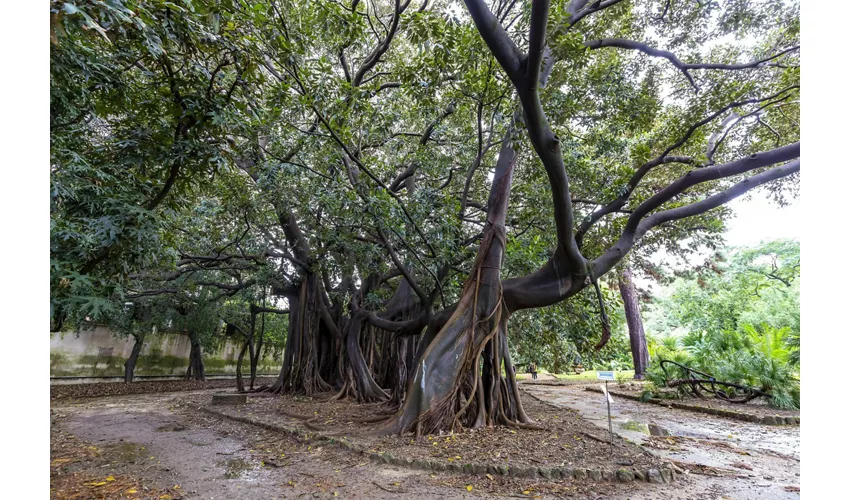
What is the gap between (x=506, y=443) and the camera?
462 centimetres

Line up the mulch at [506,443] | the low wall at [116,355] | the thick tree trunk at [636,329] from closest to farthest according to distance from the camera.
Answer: the mulch at [506,443]
the low wall at [116,355]
the thick tree trunk at [636,329]

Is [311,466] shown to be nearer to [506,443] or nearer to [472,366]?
[506,443]

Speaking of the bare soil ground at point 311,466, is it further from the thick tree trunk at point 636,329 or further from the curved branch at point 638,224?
the thick tree trunk at point 636,329

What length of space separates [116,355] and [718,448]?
52.3 ft

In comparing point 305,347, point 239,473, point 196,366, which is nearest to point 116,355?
point 196,366

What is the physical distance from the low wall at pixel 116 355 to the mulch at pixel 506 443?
9099mm

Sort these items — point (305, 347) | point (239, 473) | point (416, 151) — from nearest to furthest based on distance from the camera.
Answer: point (239, 473) < point (416, 151) < point (305, 347)

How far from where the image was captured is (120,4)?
7.59ft

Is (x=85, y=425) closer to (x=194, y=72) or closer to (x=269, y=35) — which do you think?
(x=194, y=72)

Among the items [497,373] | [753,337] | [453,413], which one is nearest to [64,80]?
[453,413]

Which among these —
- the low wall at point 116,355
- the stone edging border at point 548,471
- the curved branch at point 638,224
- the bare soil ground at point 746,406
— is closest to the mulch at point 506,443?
the stone edging border at point 548,471

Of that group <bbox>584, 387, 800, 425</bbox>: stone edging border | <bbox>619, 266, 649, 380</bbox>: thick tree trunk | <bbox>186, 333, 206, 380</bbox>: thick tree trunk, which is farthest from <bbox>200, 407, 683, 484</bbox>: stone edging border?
<bbox>186, 333, 206, 380</bbox>: thick tree trunk

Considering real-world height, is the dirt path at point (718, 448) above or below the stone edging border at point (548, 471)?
below

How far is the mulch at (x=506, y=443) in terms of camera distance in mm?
3947
